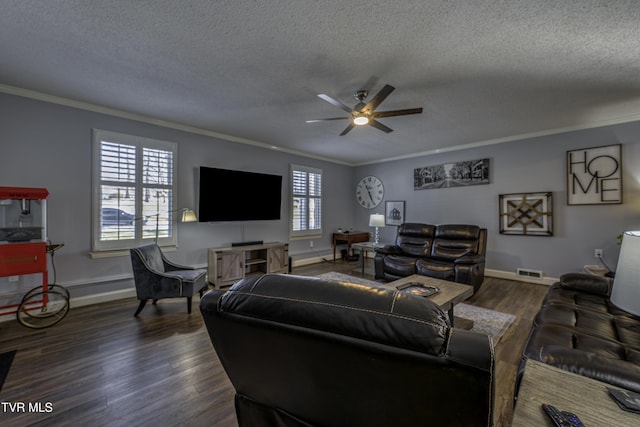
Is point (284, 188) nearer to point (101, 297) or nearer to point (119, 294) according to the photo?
point (119, 294)

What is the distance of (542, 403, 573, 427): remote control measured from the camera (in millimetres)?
715

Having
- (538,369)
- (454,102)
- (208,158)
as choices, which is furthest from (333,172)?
(538,369)

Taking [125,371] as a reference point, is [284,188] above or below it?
above

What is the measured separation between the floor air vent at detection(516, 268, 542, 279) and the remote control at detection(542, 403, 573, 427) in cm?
478

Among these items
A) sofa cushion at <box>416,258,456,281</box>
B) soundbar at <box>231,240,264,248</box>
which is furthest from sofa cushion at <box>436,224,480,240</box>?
soundbar at <box>231,240,264,248</box>

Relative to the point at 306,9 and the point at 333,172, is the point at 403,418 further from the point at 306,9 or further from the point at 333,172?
the point at 333,172

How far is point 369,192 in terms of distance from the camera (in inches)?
272

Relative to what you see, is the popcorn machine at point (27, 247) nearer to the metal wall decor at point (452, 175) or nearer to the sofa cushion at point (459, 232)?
the sofa cushion at point (459, 232)

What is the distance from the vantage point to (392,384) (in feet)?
2.36

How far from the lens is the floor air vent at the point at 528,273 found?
4500 mm

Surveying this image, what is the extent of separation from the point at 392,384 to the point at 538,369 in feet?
2.34

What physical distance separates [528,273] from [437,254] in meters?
1.74

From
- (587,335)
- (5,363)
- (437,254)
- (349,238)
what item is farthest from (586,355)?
(349,238)

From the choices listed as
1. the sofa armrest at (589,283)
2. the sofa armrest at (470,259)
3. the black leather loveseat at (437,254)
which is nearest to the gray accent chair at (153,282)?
the black leather loveseat at (437,254)
